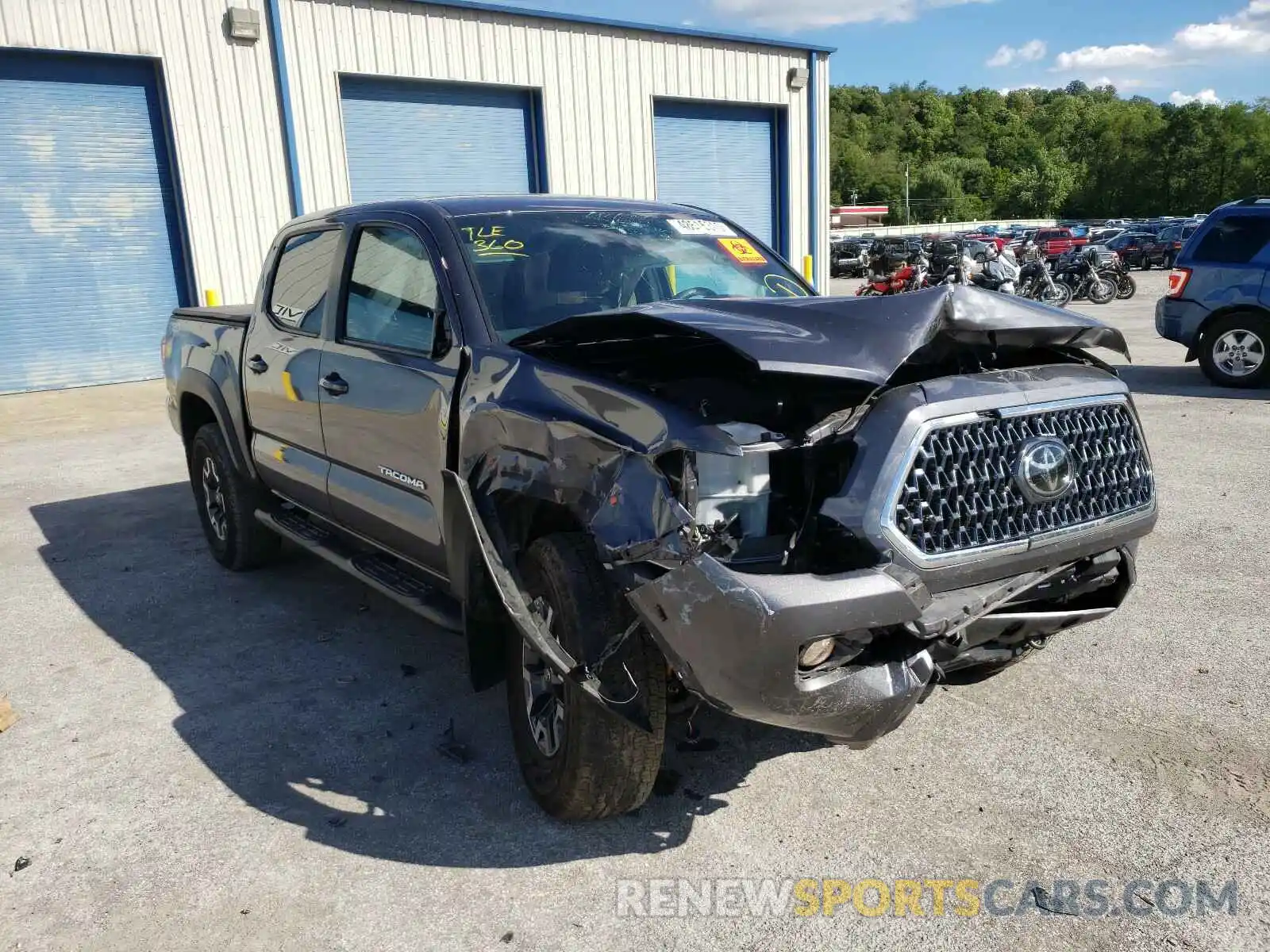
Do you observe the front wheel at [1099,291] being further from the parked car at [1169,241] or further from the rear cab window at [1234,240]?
the parked car at [1169,241]

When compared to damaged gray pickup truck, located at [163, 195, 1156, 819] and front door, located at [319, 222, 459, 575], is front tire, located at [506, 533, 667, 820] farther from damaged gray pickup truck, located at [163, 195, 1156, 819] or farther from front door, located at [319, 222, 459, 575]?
front door, located at [319, 222, 459, 575]

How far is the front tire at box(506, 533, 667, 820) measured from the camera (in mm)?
2709

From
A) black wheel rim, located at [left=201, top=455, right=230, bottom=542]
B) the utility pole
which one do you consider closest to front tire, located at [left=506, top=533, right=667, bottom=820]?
black wheel rim, located at [left=201, top=455, right=230, bottom=542]

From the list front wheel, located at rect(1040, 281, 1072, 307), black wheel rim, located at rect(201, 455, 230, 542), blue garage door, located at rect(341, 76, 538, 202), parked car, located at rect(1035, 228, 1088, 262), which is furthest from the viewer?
parked car, located at rect(1035, 228, 1088, 262)

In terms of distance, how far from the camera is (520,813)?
10.3ft

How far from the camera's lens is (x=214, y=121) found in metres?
14.2

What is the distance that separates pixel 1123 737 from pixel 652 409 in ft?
7.11

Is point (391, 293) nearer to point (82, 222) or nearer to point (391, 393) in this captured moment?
point (391, 393)

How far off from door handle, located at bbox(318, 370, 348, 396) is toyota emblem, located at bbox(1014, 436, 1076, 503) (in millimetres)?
Result: 2600

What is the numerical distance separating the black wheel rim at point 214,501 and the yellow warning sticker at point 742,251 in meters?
3.14

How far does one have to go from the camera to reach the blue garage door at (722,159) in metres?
18.6

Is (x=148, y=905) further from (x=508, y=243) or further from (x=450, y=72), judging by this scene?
(x=450, y=72)

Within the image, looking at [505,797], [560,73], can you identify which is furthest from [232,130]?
[505,797]

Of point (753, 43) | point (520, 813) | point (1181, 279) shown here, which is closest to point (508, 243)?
point (520, 813)
